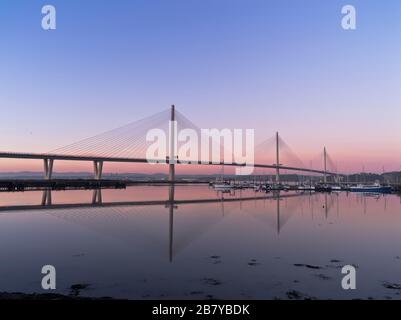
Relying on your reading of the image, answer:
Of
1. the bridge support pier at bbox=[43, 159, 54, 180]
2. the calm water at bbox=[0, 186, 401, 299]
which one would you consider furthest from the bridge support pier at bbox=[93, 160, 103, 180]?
the calm water at bbox=[0, 186, 401, 299]

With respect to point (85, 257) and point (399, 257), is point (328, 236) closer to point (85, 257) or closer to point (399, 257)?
point (399, 257)

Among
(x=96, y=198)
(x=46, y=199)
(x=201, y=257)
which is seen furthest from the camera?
(x=96, y=198)

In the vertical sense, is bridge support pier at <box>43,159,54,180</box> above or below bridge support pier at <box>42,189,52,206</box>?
above

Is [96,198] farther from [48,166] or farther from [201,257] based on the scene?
[201,257]

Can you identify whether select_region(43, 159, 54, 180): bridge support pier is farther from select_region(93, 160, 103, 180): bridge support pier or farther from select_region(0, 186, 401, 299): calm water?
select_region(0, 186, 401, 299): calm water

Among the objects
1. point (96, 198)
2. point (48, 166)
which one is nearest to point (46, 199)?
point (96, 198)

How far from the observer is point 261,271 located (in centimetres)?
1159

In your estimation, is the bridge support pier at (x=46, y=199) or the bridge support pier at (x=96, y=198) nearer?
the bridge support pier at (x=46, y=199)

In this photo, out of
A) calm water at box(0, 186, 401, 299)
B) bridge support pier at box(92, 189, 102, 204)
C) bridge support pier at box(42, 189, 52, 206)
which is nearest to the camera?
calm water at box(0, 186, 401, 299)

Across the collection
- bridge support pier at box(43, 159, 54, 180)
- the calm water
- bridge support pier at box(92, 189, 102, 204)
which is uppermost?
bridge support pier at box(43, 159, 54, 180)

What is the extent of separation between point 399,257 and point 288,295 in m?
7.38

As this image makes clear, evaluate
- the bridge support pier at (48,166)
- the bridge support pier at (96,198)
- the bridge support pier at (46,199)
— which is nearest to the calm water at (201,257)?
the bridge support pier at (46,199)

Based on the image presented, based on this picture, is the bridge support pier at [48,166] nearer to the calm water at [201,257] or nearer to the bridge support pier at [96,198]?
the bridge support pier at [96,198]
